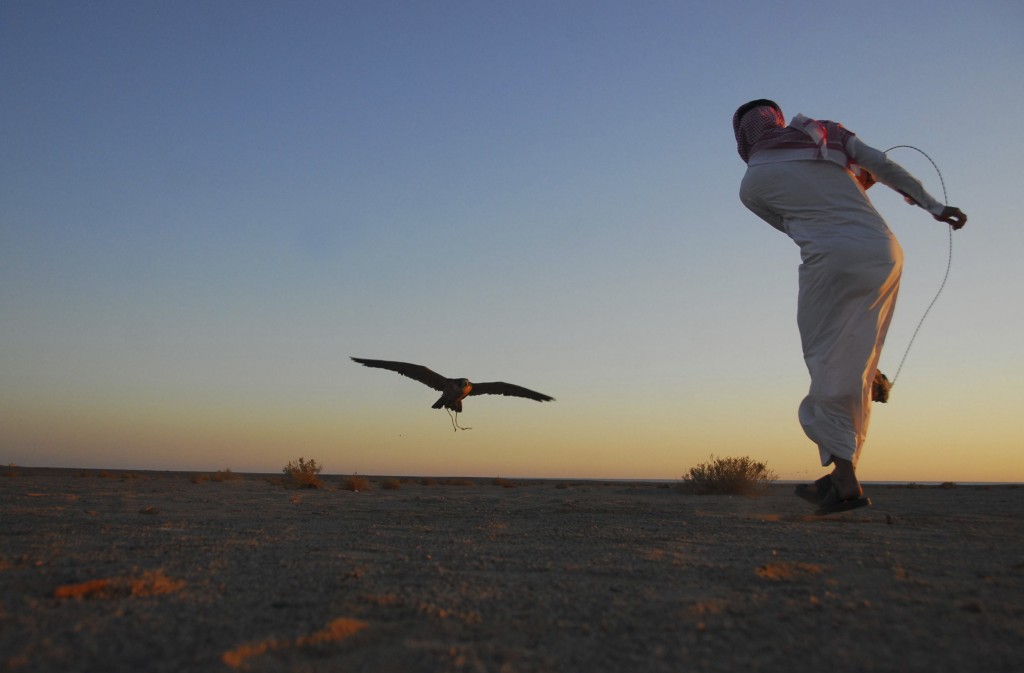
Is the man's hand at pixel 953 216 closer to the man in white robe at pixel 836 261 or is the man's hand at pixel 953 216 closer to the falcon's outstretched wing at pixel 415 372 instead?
the man in white robe at pixel 836 261

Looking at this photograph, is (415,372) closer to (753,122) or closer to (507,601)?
(753,122)

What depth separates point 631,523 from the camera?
5.50m

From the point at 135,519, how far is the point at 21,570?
270cm

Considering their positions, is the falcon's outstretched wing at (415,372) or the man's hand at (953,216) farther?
the falcon's outstretched wing at (415,372)

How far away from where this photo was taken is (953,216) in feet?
15.4

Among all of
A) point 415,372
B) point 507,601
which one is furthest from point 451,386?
point 507,601

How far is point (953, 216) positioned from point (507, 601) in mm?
4053

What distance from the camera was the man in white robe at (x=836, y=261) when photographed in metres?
4.47

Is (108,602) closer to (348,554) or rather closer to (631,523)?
(348,554)

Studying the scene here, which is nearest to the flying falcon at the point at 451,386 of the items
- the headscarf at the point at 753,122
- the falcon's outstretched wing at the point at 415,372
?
the falcon's outstretched wing at the point at 415,372

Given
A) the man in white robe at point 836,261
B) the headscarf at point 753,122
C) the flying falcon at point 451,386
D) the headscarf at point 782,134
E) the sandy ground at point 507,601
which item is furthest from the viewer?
the flying falcon at point 451,386

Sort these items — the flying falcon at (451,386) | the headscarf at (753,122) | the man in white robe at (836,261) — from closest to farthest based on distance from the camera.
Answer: the man in white robe at (836,261) → the headscarf at (753,122) → the flying falcon at (451,386)

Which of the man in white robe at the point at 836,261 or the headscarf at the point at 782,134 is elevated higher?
the headscarf at the point at 782,134

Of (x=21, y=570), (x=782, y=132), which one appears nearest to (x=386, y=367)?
(x=782, y=132)
